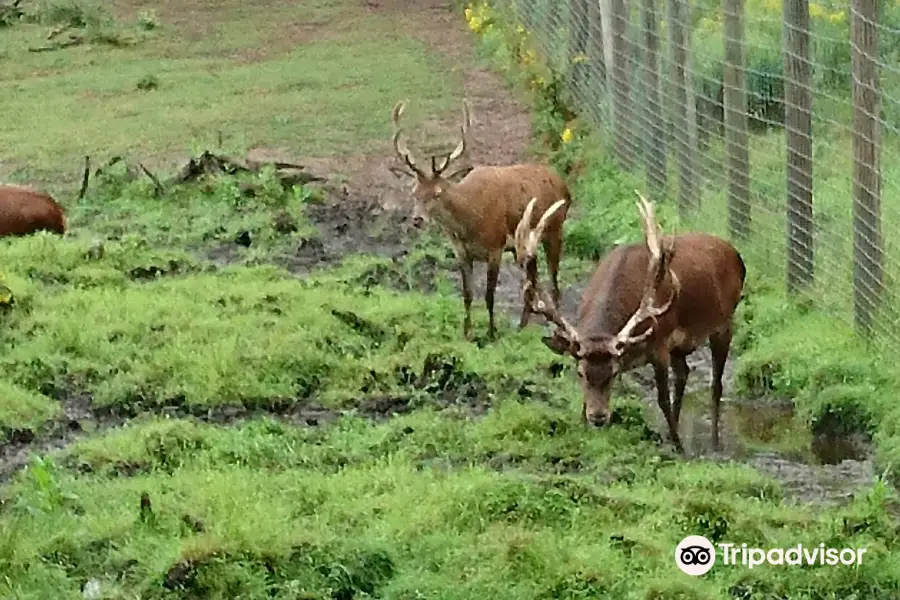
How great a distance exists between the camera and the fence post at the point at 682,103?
10750mm

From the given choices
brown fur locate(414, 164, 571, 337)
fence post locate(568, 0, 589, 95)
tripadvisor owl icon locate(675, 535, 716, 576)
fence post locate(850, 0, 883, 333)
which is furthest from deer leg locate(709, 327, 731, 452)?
fence post locate(568, 0, 589, 95)

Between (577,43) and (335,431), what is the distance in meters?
8.05

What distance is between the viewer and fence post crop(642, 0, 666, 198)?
1159 centimetres

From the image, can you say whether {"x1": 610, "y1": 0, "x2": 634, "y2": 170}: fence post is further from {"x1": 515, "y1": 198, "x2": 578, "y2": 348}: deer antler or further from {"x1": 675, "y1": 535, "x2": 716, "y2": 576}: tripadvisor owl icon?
{"x1": 675, "y1": 535, "x2": 716, "y2": 576}: tripadvisor owl icon

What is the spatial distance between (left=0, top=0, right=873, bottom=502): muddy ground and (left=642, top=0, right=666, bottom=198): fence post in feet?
3.89

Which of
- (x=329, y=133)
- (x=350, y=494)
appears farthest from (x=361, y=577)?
(x=329, y=133)

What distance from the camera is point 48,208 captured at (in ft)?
38.6

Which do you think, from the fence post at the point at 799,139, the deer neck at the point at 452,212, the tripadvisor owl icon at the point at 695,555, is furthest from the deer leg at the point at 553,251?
the tripadvisor owl icon at the point at 695,555

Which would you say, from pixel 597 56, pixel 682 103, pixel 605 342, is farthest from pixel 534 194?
pixel 597 56

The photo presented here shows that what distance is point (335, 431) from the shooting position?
750 cm

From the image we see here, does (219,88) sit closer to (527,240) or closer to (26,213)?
(26,213)

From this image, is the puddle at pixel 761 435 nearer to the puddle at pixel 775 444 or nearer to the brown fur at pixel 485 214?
the puddle at pixel 775 444

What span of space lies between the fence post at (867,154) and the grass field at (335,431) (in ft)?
1.38

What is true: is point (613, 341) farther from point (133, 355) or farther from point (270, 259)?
point (270, 259)
